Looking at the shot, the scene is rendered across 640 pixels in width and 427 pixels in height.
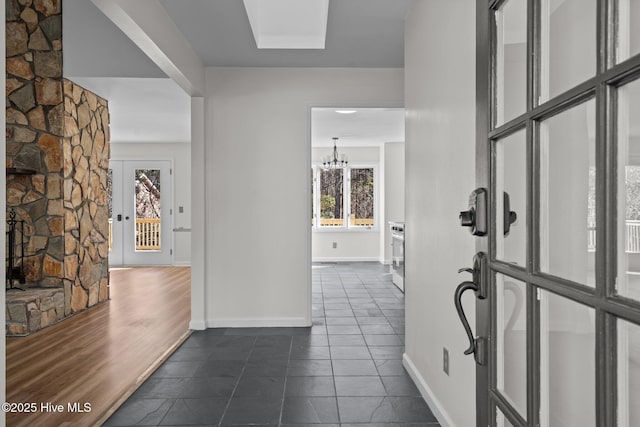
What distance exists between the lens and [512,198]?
1.08 m

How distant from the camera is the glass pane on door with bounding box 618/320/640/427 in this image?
2.19ft

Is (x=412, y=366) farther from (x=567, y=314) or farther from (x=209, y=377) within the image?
(x=567, y=314)

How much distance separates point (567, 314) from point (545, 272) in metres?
0.11

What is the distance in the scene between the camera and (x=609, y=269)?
715mm

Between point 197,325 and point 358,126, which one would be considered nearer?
point 197,325

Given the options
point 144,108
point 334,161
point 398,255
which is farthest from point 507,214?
point 334,161

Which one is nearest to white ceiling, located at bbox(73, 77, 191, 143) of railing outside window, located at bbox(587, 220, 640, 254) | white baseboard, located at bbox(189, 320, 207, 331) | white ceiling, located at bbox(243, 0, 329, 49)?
white ceiling, located at bbox(243, 0, 329, 49)

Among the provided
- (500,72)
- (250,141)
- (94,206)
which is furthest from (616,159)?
(94,206)

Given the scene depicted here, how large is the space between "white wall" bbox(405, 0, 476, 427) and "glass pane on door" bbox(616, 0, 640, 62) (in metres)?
1.22

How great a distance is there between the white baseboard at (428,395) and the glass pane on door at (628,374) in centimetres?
164

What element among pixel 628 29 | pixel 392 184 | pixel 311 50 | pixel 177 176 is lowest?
pixel 628 29

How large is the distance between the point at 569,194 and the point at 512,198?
234mm

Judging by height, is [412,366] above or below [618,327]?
below

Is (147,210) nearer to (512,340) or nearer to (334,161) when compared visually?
(334,161)
